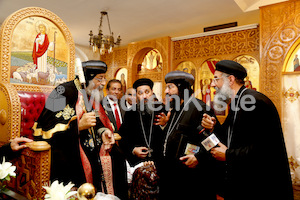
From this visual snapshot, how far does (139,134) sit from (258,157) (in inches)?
65.4

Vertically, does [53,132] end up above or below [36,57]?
below

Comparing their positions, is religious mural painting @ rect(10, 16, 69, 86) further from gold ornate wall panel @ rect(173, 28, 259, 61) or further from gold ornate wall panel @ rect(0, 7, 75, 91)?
gold ornate wall panel @ rect(173, 28, 259, 61)

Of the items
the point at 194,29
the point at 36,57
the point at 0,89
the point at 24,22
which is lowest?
the point at 0,89

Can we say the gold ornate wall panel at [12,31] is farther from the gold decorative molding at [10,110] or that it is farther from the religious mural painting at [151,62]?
the religious mural painting at [151,62]

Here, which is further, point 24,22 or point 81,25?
point 81,25

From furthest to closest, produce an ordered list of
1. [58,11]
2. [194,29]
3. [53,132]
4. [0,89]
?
[194,29], [58,11], [0,89], [53,132]

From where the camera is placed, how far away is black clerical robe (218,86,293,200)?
6.67ft

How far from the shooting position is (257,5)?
6.29m

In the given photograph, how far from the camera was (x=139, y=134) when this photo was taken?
3277 mm

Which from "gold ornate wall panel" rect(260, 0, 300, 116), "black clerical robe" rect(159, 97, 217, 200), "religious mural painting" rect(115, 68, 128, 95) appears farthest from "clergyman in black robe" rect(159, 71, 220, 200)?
"religious mural painting" rect(115, 68, 128, 95)

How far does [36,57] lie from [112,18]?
4597 mm

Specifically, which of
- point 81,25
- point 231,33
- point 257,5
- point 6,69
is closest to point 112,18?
point 81,25

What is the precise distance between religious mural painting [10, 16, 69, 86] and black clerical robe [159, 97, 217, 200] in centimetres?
209

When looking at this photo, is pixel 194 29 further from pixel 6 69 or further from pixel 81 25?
pixel 6 69
